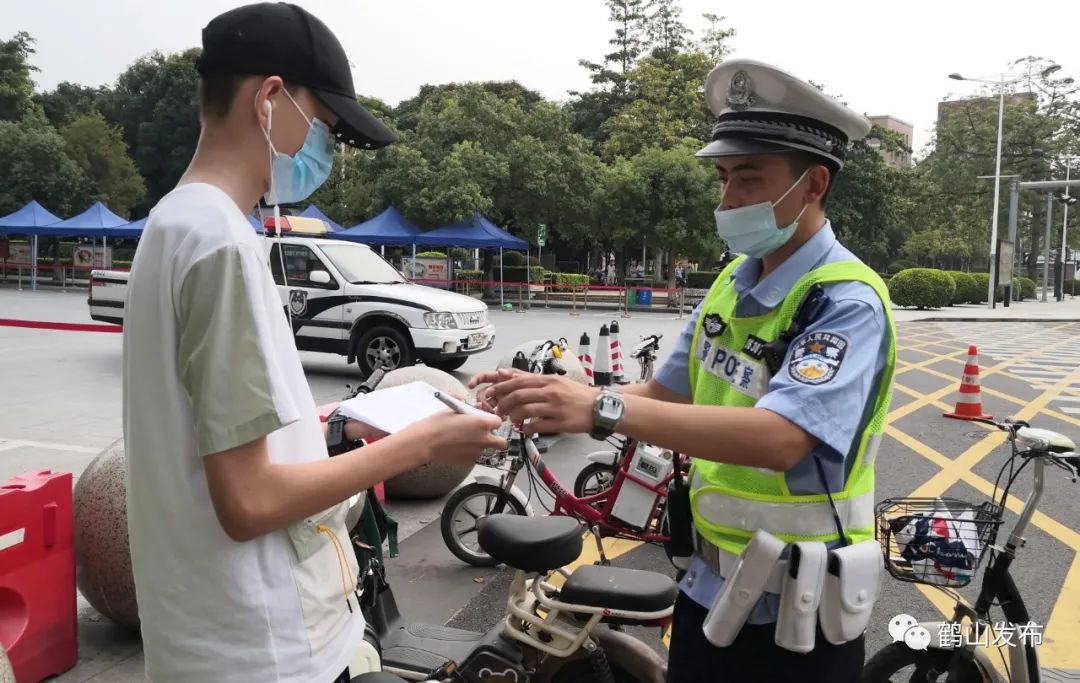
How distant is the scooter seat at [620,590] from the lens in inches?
99.4

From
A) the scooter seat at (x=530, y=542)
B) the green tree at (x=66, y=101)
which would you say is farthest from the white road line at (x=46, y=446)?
the green tree at (x=66, y=101)

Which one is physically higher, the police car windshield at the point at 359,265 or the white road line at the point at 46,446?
the police car windshield at the point at 359,265

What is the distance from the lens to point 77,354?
40.3 feet

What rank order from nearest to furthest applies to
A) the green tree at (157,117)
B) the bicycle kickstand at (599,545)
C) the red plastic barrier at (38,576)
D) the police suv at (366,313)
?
the red plastic barrier at (38,576), the bicycle kickstand at (599,545), the police suv at (366,313), the green tree at (157,117)

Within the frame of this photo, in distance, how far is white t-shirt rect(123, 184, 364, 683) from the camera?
1.18 meters

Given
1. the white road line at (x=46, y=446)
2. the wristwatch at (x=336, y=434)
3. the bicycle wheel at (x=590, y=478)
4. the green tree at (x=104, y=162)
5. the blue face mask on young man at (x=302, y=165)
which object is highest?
the green tree at (x=104, y=162)

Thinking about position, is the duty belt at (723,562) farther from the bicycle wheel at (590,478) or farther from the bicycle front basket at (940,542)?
the bicycle wheel at (590,478)

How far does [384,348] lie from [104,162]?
34057mm

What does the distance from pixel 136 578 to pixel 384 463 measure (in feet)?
1.52

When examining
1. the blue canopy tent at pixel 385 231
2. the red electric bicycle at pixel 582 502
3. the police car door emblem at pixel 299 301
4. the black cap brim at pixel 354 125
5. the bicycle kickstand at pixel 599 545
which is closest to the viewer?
the black cap brim at pixel 354 125

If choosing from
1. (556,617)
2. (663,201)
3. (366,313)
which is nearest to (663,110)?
(663,201)

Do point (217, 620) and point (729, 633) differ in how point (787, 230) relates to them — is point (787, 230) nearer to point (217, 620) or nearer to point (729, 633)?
point (729, 633)

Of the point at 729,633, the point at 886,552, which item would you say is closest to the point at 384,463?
the point at 729,633

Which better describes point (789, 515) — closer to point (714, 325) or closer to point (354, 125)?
point (714, 325)
